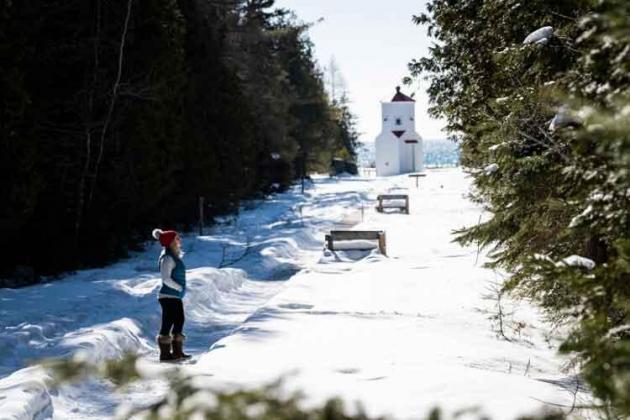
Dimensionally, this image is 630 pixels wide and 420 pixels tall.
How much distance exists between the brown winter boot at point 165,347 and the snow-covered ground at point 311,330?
53 cm

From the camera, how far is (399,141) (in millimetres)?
71625

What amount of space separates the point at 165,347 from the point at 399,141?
63.6 metres

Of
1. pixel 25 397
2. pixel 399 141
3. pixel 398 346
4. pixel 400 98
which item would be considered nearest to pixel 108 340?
pixel 25 397

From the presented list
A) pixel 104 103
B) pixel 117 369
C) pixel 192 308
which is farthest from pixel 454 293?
pixel 117 369

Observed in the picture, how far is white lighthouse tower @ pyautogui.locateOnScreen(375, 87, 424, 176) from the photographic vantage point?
7181cm

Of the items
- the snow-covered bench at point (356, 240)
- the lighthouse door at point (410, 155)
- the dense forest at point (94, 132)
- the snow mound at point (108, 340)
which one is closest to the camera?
the snow mound at point (108, 340)

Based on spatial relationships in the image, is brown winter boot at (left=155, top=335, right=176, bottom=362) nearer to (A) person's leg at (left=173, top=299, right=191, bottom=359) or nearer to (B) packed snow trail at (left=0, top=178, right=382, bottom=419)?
(A) person's leg at (left=173, top=299, right=191, bottom=359)

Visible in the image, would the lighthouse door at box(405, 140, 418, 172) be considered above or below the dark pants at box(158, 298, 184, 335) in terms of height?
above

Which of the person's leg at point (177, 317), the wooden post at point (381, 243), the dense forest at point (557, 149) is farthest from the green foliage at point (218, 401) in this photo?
the wooden post at point (381, 243)

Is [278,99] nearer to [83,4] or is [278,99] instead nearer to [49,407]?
[83,4]

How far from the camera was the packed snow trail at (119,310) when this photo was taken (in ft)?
24.0

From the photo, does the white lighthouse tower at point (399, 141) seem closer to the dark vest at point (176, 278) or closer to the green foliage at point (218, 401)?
the dark vest at point (176, 278)

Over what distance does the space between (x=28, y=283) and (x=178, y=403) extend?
49.7 feet

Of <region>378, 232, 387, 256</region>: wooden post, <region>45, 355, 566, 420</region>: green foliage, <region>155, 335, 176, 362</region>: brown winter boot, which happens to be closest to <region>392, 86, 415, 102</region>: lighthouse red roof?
<region>378, 232, 387, 256</region>: wooden post
